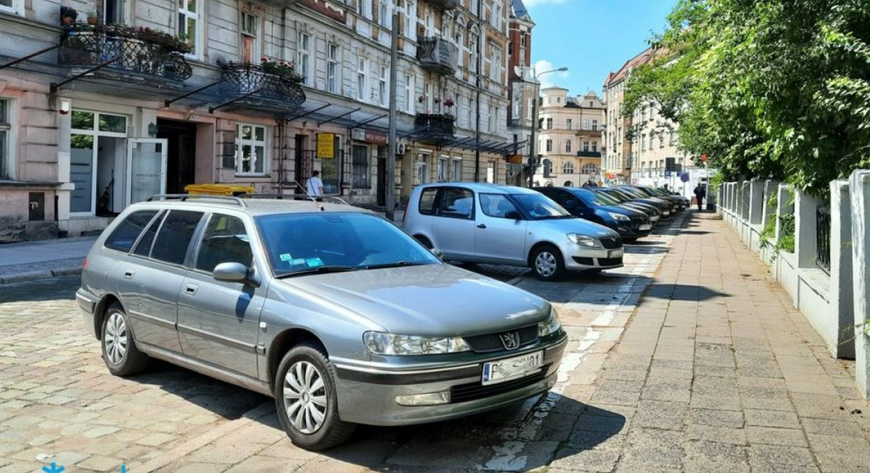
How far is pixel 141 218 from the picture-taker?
6.55m

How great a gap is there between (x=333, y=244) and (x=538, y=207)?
26.7 ft

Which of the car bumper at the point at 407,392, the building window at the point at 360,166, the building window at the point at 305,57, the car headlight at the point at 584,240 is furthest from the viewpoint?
the building window at the point at 360,166

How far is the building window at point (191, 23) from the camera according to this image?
21156mm

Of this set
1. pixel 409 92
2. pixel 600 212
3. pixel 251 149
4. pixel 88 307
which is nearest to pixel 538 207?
pixel 600 212

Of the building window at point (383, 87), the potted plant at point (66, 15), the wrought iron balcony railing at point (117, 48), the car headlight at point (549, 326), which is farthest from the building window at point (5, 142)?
the building window at point (383, 87)

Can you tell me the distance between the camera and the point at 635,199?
3005 cm

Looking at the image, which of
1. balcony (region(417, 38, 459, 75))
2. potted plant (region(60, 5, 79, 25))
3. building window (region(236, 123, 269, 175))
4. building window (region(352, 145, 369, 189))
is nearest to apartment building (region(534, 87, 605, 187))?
balcony (region(417, 38, 459, 75))

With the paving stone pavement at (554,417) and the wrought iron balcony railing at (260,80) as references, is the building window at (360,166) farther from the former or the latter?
the paving stone pavement at (554,417)

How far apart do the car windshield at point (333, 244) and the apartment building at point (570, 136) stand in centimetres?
12068

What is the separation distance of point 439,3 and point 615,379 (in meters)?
36.3

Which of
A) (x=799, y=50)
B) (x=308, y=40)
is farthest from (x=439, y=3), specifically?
(x=799, y=50)

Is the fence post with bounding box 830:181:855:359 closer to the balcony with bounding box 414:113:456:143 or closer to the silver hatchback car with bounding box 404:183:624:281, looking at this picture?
the silver hatchback car with bounding box 404:183:624:281

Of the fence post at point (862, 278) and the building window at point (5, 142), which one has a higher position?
the building window at point (5, 142)

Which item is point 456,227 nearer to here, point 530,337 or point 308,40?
point 530,337
